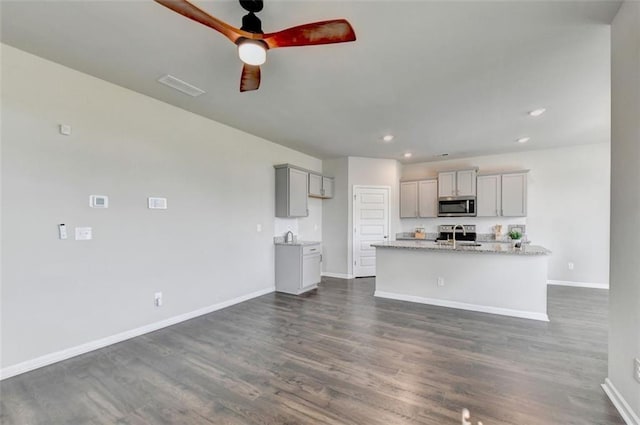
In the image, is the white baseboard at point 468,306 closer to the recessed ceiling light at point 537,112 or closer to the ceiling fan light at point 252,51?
the recessed ceiling light at point 537,112

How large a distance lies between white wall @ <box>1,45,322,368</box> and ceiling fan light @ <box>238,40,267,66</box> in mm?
2030

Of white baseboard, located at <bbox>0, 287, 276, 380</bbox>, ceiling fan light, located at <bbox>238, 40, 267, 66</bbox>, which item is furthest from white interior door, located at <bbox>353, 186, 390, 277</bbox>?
ceiling fan light, located at <bbox>238, 40, 267, 66</bbox>

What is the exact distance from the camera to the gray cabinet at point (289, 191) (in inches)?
196

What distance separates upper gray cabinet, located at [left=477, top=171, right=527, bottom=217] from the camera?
5500 mm

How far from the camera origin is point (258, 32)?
1.76 m

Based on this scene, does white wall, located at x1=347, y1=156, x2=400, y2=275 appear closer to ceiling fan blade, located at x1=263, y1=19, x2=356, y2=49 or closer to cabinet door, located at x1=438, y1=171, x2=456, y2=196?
cabinet door, located at x1=438, y1=171, x2=456, y2=196

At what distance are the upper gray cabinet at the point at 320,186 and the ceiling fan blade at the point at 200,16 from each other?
3927mm

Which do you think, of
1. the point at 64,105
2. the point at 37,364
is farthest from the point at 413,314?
the point at 64,105

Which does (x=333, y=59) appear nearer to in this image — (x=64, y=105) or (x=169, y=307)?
(x=64, y=105)

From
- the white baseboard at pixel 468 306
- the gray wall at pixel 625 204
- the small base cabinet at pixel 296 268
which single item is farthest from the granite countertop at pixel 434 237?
the gray wall at pixel 625 204

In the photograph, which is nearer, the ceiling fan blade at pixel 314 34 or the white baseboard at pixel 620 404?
the ceiling fan blade at pixel 314 34

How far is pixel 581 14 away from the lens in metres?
1.89

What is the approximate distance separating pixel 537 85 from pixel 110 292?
4.99 metres

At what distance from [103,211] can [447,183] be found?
608 cm
